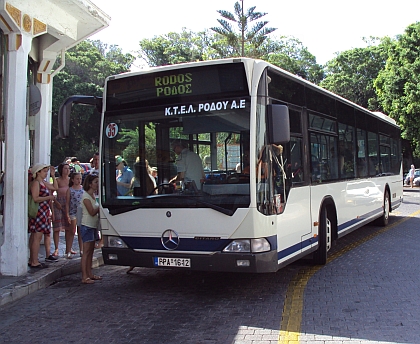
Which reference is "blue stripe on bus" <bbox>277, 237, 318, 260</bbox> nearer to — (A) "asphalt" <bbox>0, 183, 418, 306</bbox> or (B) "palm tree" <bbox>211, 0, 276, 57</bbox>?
A: (A) "asphalt" <bbox>0, 183, 418, 306</bbox>

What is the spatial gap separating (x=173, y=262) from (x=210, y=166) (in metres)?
1.28

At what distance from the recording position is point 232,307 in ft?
19.4

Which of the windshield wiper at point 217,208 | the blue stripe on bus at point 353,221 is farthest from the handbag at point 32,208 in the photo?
the blue stripe on bus at point 353,221

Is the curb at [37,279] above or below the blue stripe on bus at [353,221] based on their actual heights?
below

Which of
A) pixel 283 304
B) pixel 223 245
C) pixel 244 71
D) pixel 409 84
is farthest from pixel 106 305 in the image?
pixel 409 84

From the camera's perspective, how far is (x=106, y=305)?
20.2 feet

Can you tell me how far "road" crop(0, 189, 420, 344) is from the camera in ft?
16.2

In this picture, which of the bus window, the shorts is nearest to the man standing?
the shorts

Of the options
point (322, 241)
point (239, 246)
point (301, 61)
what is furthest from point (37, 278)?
point (301, 61)

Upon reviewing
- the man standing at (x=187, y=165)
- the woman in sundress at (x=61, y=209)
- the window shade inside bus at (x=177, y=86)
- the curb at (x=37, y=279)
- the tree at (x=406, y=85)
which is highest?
the tree at (x=406, y=85)

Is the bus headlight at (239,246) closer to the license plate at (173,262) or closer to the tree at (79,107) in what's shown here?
the license plate at (173,262)

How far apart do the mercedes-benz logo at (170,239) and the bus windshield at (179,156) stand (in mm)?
337

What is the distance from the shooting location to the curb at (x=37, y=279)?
21.5 feet

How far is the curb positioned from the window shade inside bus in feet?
9.11
